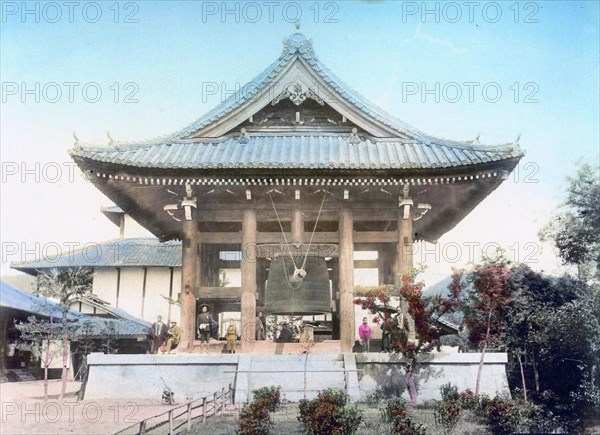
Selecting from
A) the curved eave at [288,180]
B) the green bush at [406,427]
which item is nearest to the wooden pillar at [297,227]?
the curved eave at [288,180]

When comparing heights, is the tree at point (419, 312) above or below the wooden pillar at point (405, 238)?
below

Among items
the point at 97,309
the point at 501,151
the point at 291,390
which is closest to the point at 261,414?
the point at 291,390

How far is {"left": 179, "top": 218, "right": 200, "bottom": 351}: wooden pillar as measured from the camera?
16.8 metres

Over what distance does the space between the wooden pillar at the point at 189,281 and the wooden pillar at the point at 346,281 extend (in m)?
4.30

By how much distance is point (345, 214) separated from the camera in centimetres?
1795

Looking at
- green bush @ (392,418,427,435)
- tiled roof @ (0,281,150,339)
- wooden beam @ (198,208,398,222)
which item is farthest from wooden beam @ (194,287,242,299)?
tiled roof @ (0,281,150,339)

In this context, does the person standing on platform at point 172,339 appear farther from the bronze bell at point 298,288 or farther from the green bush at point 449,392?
the green bush at point 449,392

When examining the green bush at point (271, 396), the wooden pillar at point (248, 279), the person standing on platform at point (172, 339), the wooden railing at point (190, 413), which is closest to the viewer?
the wooden railing at point (190, 413)

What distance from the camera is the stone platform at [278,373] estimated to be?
49.0ft

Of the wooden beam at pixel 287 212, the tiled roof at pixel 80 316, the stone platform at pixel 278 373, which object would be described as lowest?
the stone platform at pixel 278 373

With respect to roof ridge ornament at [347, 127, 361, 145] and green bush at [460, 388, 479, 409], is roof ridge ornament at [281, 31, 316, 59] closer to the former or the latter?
roof ridge ornament at [347, 127, 361, 145]

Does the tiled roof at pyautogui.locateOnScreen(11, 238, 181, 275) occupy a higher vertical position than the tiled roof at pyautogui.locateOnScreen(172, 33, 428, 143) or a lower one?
lower

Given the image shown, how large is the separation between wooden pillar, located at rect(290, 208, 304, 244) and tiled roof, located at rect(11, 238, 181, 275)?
22.0 m

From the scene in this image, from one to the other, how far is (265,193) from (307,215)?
1.51m
